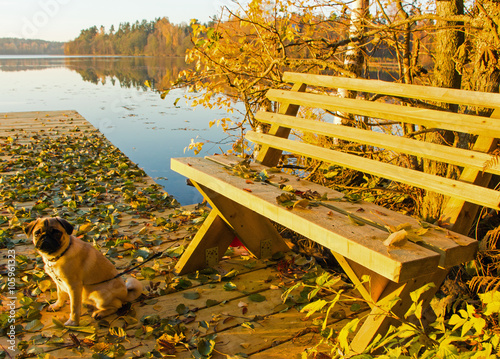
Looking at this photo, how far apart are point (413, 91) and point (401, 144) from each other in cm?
34

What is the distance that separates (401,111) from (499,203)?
32.0 inches

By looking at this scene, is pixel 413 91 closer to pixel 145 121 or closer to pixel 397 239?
pixel 397 239

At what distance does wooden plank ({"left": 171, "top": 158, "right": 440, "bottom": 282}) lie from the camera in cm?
158

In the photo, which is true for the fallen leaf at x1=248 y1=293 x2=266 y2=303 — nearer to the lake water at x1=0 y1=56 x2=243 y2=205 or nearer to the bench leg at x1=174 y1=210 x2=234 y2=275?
the bench leg at x1=174 y1=210 x2=234 y2=275

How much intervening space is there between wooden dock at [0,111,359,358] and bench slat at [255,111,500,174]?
1077 mm

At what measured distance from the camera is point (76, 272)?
2375 mm

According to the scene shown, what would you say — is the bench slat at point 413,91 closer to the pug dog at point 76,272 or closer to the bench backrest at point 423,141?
the bench backrest at point 423,141

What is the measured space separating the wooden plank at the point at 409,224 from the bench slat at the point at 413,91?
0.66 m

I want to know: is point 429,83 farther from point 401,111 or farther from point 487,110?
point 401,111

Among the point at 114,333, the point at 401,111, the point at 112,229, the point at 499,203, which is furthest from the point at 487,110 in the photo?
the point at 112,229

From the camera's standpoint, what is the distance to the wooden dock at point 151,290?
2.29 m

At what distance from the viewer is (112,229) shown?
3.96 metres

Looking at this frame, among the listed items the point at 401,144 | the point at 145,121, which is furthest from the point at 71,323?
the point at 145,121

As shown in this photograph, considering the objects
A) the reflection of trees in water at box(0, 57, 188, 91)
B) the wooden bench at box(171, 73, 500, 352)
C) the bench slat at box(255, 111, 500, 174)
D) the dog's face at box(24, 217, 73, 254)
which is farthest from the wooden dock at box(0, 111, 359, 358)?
the reflection of trees in water at box(0, 57, 188, 91)
